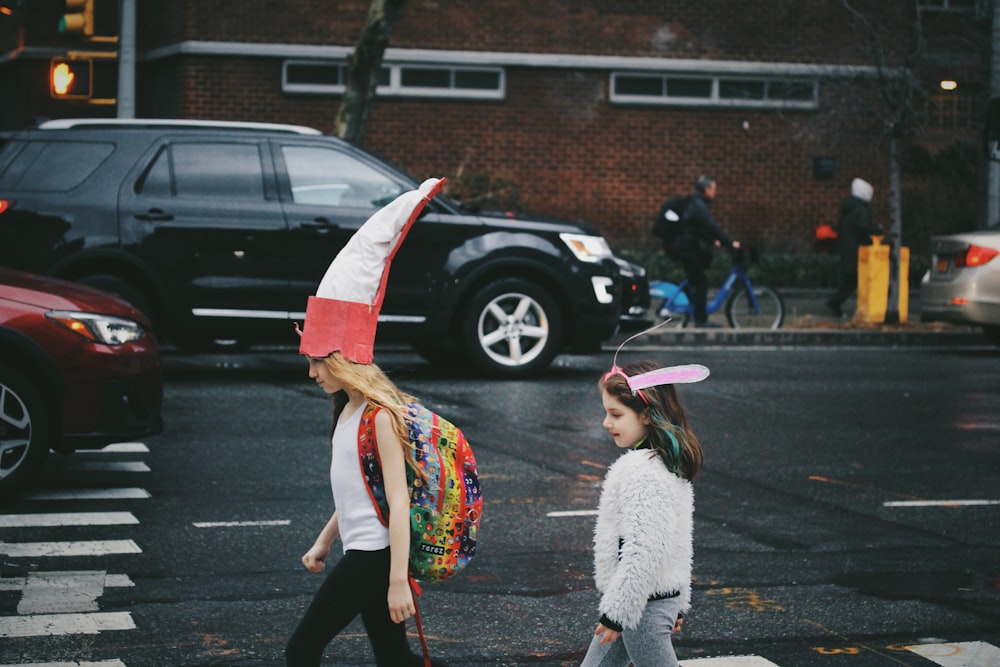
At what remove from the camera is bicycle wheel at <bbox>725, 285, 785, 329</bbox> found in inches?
709

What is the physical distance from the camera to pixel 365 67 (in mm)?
18641

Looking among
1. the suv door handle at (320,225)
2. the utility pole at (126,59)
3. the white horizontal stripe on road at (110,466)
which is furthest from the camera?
the utility pole at (126,59)

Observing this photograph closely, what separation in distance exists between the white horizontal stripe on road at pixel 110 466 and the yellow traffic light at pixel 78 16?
964 cm

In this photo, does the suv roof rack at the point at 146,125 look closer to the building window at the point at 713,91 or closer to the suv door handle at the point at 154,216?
the suv door handle at the point at 154,216

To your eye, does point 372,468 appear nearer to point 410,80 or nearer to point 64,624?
point 64,624

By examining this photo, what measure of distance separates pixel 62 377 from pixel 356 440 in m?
4.34

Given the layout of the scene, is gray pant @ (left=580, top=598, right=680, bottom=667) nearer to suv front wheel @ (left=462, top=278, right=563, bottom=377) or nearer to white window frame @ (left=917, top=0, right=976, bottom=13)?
suv front wheel @ (left=462, top=278, right=563, bottom=377)

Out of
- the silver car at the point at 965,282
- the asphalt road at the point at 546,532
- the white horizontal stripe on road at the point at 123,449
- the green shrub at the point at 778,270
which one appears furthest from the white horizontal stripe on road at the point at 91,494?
the green shrub at the point at 778,270

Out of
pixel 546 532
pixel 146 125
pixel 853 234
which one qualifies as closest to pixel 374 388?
pixel 546 532

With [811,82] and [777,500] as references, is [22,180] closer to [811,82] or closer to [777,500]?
[777,500]

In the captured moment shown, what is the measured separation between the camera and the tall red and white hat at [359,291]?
4.14 metres

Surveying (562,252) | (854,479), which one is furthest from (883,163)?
(854,479)

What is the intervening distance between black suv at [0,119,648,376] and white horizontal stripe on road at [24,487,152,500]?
164 inches

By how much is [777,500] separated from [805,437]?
2.24 metres
